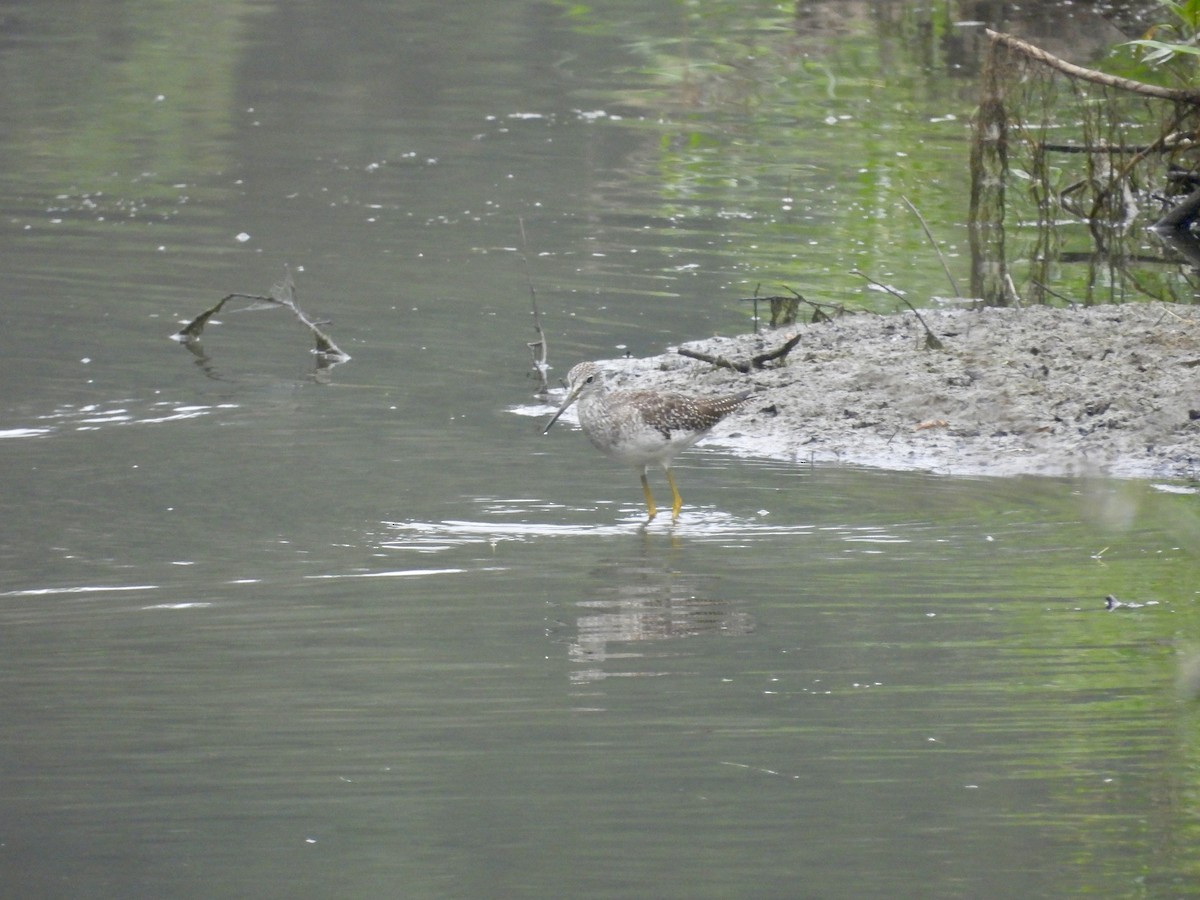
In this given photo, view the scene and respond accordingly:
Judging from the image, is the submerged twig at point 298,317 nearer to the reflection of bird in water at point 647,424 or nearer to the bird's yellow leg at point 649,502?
the reflection of bird in water at point 647,424

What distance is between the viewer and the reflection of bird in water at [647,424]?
9422 millimetres

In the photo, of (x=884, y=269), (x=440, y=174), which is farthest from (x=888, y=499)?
(x=440, y=174)

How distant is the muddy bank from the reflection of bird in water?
92cm

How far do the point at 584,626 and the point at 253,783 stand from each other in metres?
1.97

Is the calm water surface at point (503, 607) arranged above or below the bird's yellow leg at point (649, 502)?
above

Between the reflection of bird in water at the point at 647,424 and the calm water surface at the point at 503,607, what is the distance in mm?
266

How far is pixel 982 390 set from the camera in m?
10.9

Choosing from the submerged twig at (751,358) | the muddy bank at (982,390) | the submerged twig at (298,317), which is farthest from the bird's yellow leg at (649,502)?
the submerged twig at (298,317)

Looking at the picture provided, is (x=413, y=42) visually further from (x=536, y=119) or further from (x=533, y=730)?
(x=533, y=730)

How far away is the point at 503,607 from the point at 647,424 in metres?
2.12

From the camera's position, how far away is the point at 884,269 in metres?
15.9

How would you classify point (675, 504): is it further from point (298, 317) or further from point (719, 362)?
point (298, 317)

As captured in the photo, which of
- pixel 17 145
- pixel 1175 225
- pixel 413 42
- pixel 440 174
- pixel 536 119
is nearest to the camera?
pixel 1175 225

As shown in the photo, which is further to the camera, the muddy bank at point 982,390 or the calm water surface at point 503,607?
the muddy bank at point 982,390
